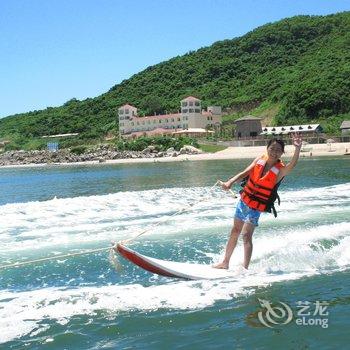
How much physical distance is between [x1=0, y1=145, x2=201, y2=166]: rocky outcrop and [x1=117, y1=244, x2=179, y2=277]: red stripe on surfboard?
224 ft

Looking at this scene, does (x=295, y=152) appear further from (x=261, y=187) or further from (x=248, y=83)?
(x=248, y=83)

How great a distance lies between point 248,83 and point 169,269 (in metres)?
126

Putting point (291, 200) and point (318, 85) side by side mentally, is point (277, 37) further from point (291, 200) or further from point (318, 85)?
point (291, 200)

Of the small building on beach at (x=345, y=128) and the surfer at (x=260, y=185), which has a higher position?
the small building on beach at (x=345, y=128)

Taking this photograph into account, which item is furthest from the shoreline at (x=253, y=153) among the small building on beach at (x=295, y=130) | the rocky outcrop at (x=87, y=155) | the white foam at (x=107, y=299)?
the white foam at (x=107, y=299)

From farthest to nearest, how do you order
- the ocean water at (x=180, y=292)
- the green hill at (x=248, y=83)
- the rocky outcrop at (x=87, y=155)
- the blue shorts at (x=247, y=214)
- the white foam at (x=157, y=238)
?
the green hill at (x=248, y=83)
the rocky outcrop at (x=87, y=155)
the blue shorts at (x=247, y=214)
the white foam at (x=157, y=238)
the ocean water at (x=180, y=292)

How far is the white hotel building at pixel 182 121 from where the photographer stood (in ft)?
345

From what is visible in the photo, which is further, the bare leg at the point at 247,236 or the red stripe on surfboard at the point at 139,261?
the bare leg at the point at 247,236

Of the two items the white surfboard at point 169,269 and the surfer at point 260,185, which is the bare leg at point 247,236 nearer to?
the surfer at point 260,185

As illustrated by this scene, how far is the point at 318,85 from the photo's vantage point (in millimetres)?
89250

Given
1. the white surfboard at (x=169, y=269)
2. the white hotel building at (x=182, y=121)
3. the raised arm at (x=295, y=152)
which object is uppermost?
the white hotel building at (x=182, y=121)

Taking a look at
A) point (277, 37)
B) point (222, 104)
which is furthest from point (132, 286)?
point (277, 37)

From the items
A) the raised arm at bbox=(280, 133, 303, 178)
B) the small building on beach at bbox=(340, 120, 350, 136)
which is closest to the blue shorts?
the raised arm at bbox=(280, 133, 303, 178)

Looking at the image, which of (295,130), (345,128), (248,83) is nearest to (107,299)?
(345,128)
